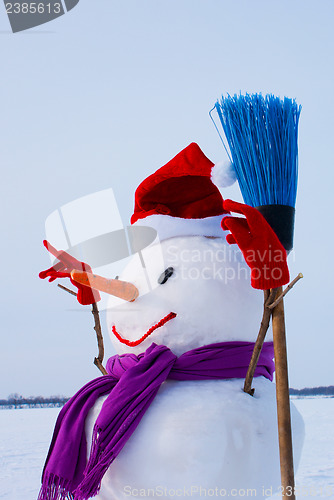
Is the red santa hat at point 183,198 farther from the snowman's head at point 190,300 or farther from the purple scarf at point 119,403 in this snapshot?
the purple scarf at point 119,403

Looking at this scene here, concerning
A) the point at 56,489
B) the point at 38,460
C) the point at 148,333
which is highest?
the point at 148,333

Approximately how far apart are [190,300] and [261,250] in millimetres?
260

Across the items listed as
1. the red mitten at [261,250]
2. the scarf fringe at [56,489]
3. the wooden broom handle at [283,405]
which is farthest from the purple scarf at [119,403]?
the red mitten at [261,250]

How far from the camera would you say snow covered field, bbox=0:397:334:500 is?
8.51 feet

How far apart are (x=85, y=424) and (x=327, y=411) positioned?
19.2 ft

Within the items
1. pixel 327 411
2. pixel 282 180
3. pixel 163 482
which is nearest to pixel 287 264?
pixel 282 180

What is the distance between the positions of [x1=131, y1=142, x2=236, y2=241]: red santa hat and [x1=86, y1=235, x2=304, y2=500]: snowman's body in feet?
0.13

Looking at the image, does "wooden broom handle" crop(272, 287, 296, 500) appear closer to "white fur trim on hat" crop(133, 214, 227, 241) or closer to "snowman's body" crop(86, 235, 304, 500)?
"snowman's body" crop(86, 235, 304, 500)

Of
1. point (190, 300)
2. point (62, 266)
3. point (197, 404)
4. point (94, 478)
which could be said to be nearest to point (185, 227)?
point (190, 300)

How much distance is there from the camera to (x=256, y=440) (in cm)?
127

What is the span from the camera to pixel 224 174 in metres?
1.40

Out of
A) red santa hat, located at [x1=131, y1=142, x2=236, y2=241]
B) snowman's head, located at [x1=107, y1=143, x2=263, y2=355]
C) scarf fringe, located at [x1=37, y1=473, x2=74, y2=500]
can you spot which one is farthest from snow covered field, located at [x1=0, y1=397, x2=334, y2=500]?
red santa hat, located at [x1=131, y1=142, x2=236, y2=241]

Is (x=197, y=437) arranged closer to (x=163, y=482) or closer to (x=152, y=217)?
(x=163, y=482)

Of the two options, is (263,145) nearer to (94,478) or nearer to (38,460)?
(94,478)
